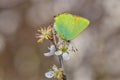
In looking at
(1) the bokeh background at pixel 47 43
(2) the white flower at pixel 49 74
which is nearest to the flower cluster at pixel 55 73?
(2) the white flower at pixel 49 74

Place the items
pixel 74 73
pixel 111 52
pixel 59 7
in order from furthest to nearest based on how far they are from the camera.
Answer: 1. pixel 59 7
2. pixel 111 52
3. pixel 74 73

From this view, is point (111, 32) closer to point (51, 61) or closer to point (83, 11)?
point (83, 11)

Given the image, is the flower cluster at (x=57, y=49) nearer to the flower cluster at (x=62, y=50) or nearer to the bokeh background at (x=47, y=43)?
the flower cluster at (x=62, y=50)

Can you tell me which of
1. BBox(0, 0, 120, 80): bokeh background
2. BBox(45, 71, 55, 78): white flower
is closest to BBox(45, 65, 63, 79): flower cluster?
BBox(45, 71, 55, 78): white flower

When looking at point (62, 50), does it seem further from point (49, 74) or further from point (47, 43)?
point (47, 43)

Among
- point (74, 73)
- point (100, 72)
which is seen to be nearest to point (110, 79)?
point (100, 72)

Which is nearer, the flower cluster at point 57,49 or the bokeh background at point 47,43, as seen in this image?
the flower cluster at point 57,49

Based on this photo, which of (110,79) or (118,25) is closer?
(110,79)
